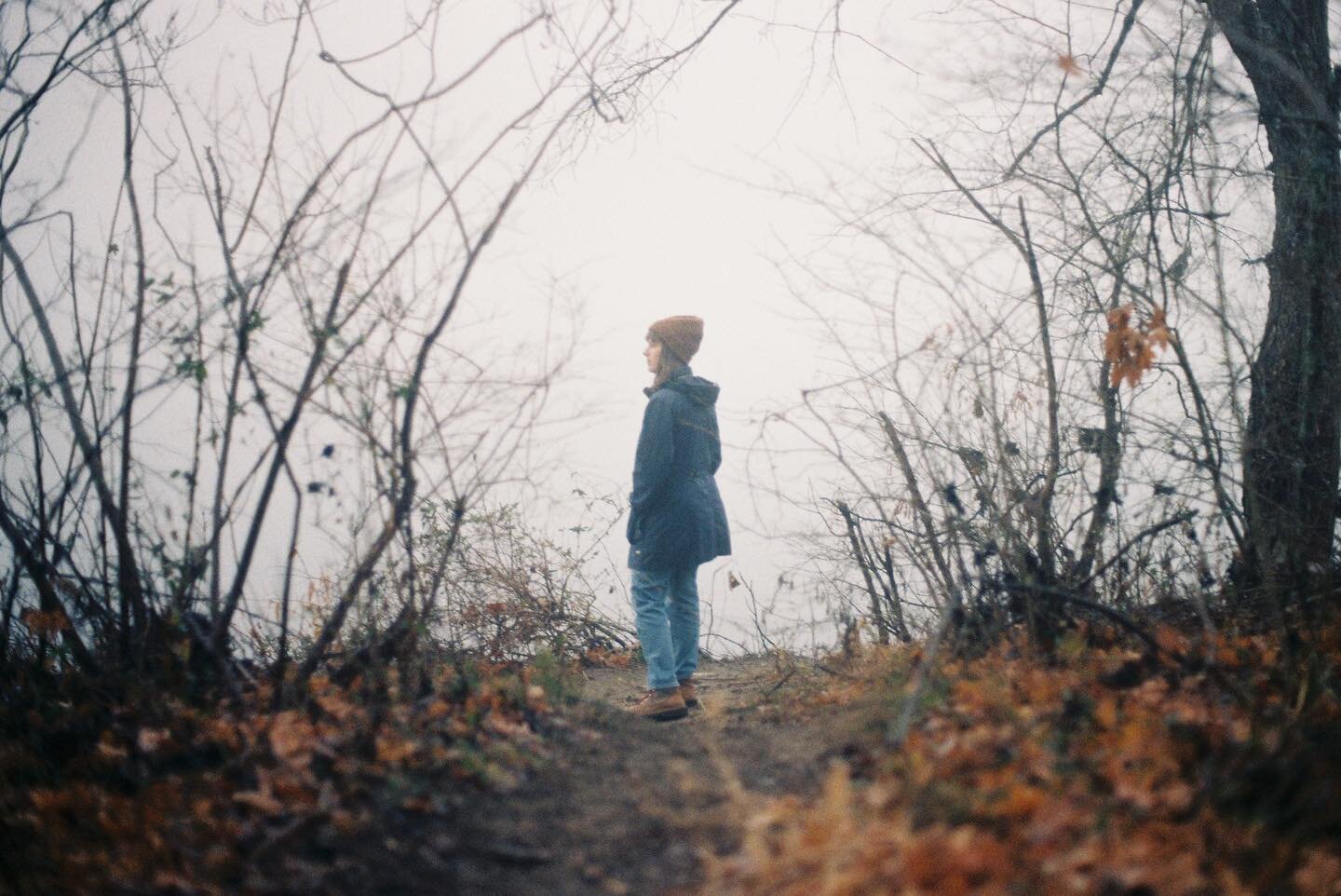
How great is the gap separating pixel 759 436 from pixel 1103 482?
187 centimetres

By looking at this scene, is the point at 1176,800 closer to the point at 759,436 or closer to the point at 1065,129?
the point at 759,436

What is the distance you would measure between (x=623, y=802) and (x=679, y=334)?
3.20 m

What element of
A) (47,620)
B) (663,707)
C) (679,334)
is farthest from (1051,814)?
(47,620)

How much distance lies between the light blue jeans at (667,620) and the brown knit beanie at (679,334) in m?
1.36

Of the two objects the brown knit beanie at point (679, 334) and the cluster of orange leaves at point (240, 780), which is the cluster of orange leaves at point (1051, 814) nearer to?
the cluster of orange leaves at point (240, 780)

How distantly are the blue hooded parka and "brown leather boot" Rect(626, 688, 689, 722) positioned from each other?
0.74 metres

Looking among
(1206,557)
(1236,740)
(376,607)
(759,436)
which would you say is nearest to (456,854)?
(376,607)

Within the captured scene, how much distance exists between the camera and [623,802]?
351cm

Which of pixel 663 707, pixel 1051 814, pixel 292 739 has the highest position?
pixel 663 707

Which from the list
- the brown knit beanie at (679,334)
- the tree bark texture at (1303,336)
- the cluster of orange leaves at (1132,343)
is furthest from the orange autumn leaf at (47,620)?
the tree bark texture at (1303,336)

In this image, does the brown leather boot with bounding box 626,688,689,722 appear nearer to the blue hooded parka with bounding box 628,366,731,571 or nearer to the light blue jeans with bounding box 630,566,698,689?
the light blue jeans with bounding box 630,566,698,689

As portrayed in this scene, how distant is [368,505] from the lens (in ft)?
15.1

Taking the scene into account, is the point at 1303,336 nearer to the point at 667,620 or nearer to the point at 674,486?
the point at 674,486

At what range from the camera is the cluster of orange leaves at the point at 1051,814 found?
231 centimetres
